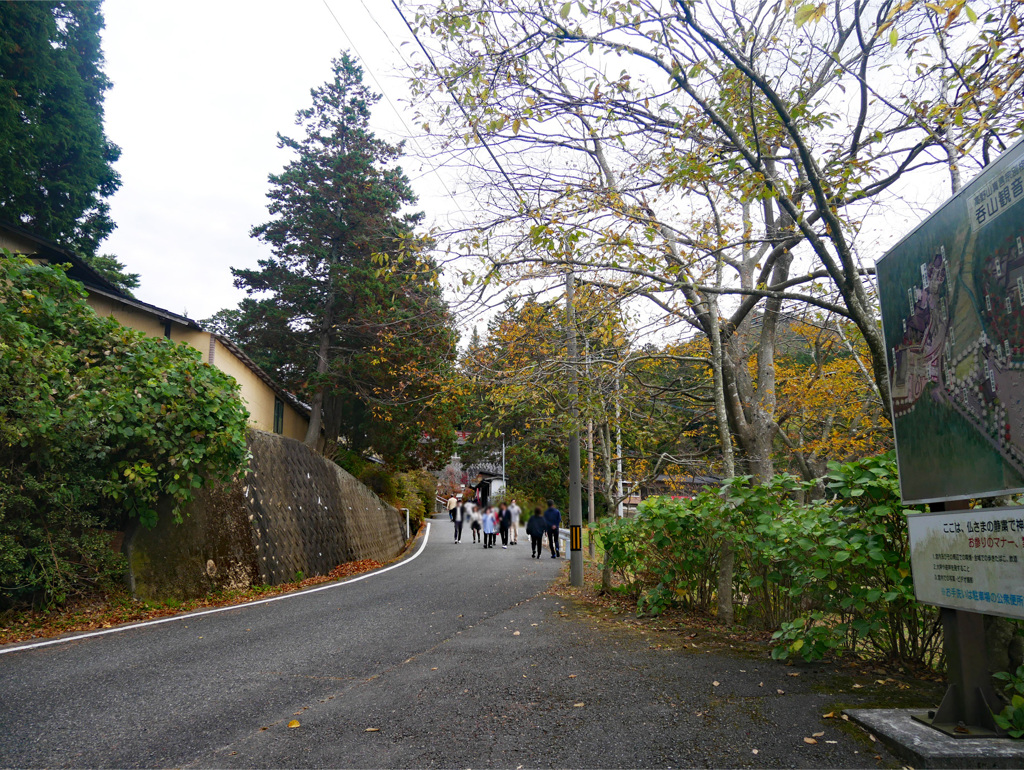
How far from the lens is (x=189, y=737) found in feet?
13.9

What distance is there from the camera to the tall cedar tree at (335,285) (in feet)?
74.1

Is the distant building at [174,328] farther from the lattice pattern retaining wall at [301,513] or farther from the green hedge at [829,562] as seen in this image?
the green hedge at [829,562]

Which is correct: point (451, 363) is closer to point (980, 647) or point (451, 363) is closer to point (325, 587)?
point (325, 587)

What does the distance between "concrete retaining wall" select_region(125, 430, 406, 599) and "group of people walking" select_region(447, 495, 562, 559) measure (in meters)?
3.69

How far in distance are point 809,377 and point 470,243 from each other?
1205cm

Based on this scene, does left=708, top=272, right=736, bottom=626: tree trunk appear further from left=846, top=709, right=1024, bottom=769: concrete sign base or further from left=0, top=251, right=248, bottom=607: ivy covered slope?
left=0, top=251, right=248, bottom=607: ivy covered slope

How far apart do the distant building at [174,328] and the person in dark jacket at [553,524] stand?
8.76 m

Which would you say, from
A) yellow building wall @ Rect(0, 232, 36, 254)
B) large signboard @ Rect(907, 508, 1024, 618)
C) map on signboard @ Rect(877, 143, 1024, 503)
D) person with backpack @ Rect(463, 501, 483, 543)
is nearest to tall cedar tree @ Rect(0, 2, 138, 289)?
yellow building wall @ Rect(0, 232, 36, 254)

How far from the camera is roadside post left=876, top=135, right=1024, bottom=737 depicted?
342 centimetres

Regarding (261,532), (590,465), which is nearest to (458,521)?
(590,465)

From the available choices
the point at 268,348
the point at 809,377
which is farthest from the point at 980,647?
the point at 268,348

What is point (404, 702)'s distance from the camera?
489cm

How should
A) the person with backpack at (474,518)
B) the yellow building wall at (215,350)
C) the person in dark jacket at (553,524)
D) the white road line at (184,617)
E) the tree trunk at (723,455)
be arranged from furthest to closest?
the person in dark jacket at (553,524) → the person with backpack at (474,518) → the yellow building wall at (215,350) → the tree trunk at (723,455) → the white road line at (184,617)

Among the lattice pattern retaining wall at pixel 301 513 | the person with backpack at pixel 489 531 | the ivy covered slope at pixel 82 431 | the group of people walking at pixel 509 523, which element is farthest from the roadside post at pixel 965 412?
the person with backpack at pixel 489 531
